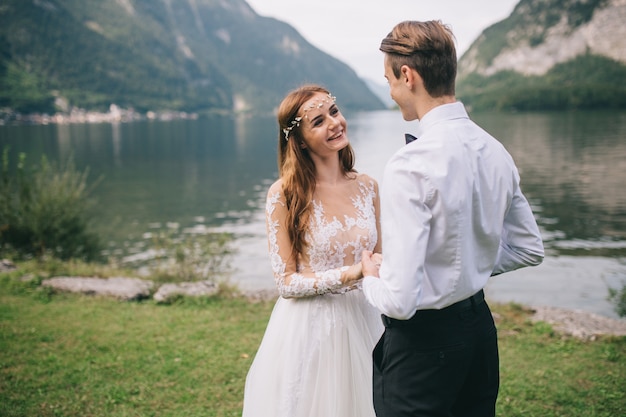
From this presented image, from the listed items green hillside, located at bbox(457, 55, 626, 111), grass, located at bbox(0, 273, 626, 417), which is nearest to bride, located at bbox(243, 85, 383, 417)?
grass, located at bbox(0, 273, 626, 417)

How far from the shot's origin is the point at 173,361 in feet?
20.3

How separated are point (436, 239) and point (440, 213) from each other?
118 millimetres

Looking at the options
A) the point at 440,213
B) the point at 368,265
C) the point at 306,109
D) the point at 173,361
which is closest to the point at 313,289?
the point at 368,265

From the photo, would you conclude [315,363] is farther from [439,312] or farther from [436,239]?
[436,239]

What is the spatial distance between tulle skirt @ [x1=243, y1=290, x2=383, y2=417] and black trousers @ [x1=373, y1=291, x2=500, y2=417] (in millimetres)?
900

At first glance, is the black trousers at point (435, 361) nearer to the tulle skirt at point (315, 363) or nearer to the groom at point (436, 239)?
the groom at point (436, 239)

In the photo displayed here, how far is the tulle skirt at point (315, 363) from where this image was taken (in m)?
3.26

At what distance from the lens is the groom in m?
2.07

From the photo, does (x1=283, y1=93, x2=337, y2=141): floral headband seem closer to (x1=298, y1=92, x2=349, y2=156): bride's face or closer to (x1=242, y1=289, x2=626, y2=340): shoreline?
(x1=298, y1=92, x2=349, y2=156): bride's face

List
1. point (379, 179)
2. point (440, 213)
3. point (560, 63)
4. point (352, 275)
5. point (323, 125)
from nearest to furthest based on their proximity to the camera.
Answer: point (440, 213)
point (352, 275)
point (323, 125)
point (379, 179)
point (560, 63)

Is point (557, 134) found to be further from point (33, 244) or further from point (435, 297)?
point (435, 297)

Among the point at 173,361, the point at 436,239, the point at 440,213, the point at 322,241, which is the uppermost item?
the point at 440,213

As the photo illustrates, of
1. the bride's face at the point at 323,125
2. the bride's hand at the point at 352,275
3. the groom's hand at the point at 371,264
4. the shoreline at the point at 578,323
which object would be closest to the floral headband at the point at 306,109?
the bride's face at the point at 323,125

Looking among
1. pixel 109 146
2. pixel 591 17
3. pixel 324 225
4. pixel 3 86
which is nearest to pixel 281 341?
pixel 324 225
